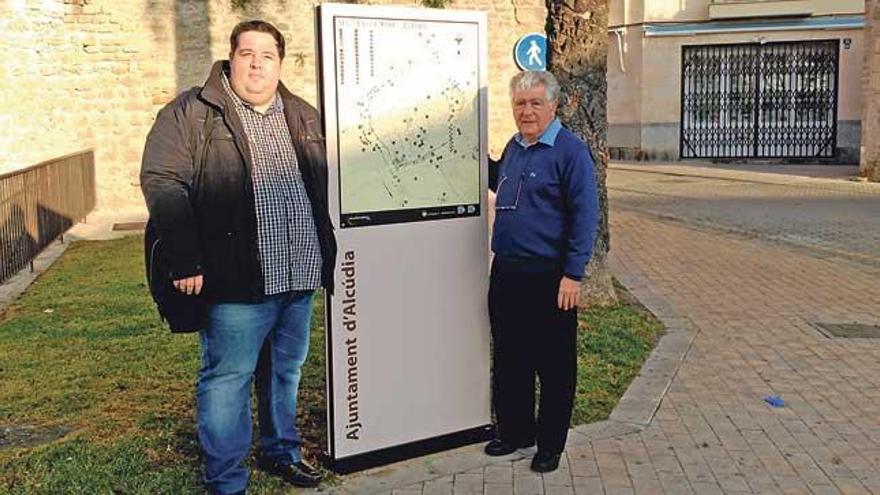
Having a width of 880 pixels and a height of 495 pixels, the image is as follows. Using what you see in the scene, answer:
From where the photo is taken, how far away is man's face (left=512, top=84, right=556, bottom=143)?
4211 millimetres

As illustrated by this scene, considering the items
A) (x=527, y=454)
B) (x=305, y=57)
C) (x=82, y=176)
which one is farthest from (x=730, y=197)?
(x=527, y=454)

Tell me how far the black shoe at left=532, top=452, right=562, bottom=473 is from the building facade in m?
23.8

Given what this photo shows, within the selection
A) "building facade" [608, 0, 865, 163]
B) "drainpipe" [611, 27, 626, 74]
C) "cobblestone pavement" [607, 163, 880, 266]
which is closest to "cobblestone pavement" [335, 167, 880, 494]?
"cobblestone pavement" [607, 163, 880, 266]

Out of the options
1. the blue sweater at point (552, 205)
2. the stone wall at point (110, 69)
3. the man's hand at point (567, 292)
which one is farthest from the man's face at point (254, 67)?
the stone wall at point (110, 69)

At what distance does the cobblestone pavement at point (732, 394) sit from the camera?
4.33 m

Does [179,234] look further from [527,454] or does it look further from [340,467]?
[527,454]

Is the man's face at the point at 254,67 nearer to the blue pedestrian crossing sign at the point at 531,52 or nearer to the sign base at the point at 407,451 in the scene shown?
the sign base at the point at 407,451

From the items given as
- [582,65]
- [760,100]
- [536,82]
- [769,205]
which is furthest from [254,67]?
[760,100]

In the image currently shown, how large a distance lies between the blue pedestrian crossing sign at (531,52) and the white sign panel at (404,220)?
579 centimetres

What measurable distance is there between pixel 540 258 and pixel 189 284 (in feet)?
5.20

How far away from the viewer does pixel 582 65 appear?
775 centimetres

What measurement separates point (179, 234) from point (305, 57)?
14072 mm

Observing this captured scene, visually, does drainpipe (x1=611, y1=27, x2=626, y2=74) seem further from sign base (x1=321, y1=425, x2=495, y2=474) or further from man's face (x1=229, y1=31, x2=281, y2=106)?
man's face (x1=229, y1=31, x2=281, y2=106)

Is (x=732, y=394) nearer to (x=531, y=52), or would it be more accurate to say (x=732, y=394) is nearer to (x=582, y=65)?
(x=582, y=65)
